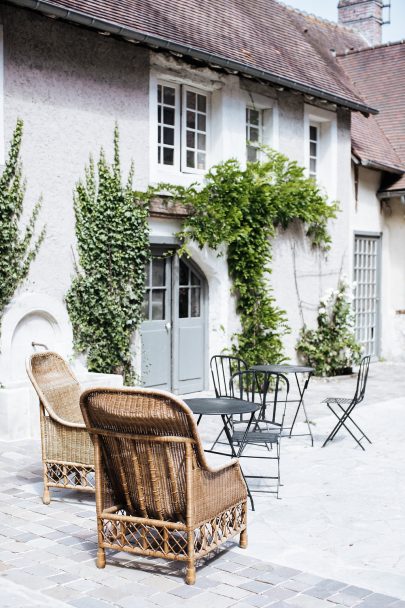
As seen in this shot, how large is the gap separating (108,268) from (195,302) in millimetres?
2207

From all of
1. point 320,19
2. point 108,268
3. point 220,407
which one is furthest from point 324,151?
point 220,407

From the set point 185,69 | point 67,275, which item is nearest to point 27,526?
point 67,275

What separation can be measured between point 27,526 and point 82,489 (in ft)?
2.01

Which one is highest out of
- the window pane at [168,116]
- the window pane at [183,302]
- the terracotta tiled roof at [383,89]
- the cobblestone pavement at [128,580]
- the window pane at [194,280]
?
the terracotta tiled roof at [383,89]

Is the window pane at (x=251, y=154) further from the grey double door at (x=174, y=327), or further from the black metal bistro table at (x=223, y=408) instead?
the black metal bistro table at (x=223, y=408)

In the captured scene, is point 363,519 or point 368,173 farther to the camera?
point 368,173

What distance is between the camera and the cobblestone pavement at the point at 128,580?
412 cm

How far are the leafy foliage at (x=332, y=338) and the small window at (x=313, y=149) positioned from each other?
200cm

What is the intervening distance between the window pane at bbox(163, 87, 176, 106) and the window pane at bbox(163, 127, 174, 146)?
0.37m

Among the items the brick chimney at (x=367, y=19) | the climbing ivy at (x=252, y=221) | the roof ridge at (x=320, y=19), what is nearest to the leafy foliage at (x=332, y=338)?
the climbing ivy at (x=252, y=221)

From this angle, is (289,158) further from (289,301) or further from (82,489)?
(82,489)

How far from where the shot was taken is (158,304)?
10.9 meters

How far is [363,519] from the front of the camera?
224 inches

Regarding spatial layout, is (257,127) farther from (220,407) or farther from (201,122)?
(220,407)
